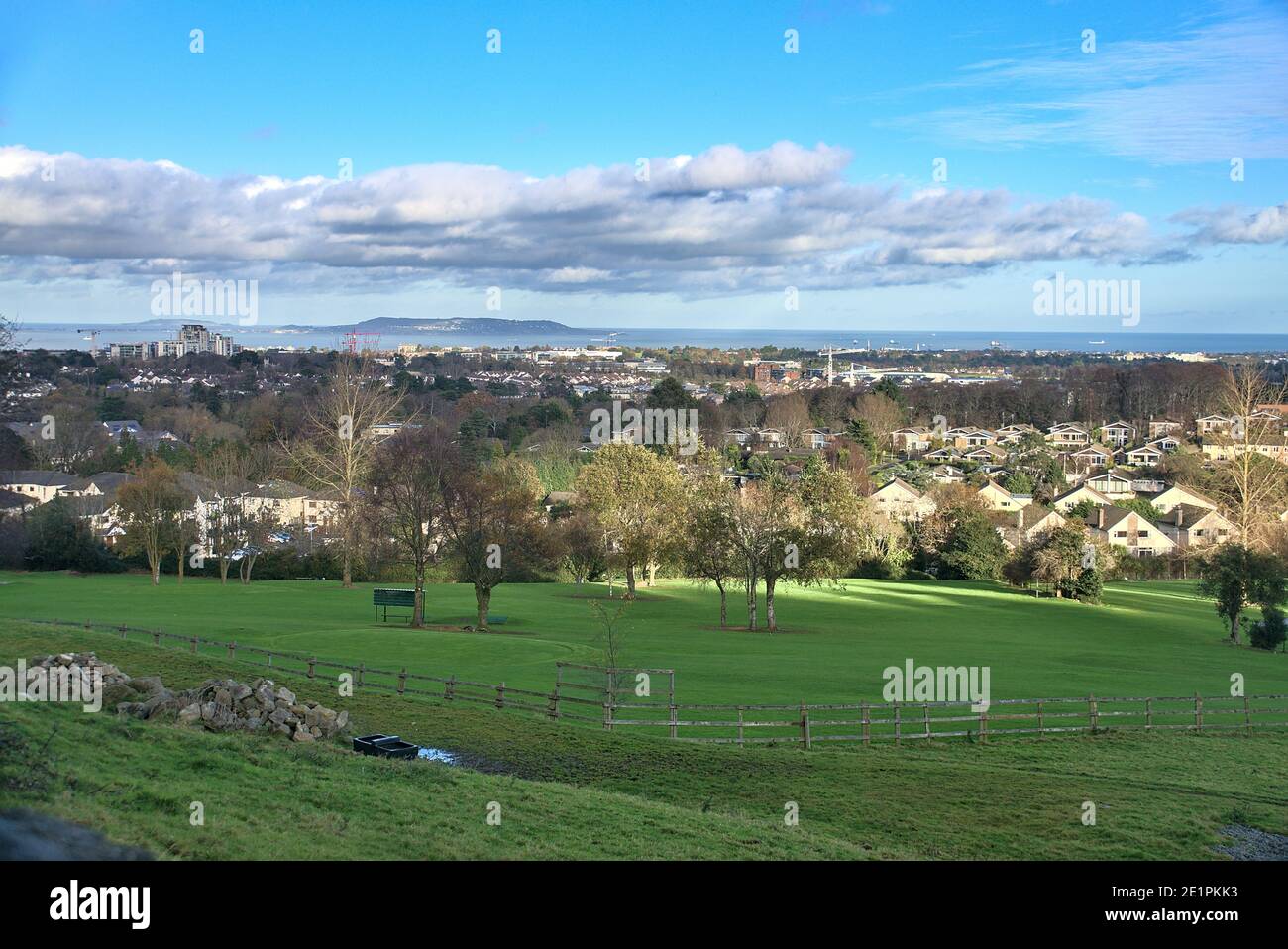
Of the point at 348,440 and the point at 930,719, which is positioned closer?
the point at 930,719

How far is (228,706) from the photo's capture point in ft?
68.4

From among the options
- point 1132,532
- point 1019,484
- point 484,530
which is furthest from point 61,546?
point 1019,484

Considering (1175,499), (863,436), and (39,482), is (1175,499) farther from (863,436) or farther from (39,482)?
(39,482)

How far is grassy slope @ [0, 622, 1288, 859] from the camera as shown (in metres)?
13.3

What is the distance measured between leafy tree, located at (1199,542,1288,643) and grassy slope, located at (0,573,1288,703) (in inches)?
66.5

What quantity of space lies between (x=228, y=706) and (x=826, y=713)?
1337 centimetres

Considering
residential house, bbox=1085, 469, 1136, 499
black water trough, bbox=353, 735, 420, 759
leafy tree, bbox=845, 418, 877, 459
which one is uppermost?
leafy tree, bbox=845, 418, 877, 459

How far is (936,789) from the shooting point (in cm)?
1939

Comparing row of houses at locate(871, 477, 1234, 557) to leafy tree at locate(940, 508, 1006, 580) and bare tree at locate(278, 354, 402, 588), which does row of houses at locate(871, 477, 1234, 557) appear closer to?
leafy tree at locate(940, 508, 1006, 580)

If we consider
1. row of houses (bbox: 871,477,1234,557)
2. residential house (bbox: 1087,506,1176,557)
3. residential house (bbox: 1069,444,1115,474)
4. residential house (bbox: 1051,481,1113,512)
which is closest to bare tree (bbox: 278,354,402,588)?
row of houses (bbox: 871,477,1234,557)

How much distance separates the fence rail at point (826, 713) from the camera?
77.6 feet

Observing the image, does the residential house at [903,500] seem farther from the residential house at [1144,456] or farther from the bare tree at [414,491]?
the bare tree at [414,491]

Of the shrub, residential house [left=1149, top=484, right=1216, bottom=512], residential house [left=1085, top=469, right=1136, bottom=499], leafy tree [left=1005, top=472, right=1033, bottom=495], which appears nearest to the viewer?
the shrub
